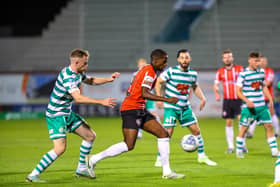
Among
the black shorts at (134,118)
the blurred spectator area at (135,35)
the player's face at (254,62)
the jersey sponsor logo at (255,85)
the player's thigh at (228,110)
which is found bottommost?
the player's thigh at (228,110)

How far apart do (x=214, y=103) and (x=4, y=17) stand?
16.7 m

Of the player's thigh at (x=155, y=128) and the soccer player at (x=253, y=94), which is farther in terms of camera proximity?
the soccer player at (x=253, y=94)

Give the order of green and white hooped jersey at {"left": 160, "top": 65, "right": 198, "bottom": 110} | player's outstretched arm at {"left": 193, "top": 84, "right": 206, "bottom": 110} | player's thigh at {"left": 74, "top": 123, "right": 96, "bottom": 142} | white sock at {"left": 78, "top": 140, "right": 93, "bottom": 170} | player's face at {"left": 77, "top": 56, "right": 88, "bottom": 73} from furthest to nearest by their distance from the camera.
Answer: player's outstretched arm at {"left": 193, "top": 84, "right": 206, "bottom": 110} → green and white hooped jersey at {"left": 160, "top": 65, "right": 198, "bottom": 110} → white sock at {"left": 78, "top": 140, "right": 93, "bottom": 170} → player's thigh at {"left": 74, "top": 123, "right": 96, "bottom": 142} → player's face at {"left": 77, "top": 56, "right": 88, "bottom": 73}

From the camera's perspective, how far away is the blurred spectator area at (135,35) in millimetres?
28531

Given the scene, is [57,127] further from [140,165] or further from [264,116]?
[264,116]

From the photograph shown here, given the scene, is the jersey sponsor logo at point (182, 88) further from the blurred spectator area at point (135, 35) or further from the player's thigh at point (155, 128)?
the blurred spectator area at point (135, 35)

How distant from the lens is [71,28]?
29.9m

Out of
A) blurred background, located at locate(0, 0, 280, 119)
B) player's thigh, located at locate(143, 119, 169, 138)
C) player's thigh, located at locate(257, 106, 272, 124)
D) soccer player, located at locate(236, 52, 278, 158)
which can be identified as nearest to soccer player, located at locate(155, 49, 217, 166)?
soccer player, located at locate(236, 52, 278, 158)

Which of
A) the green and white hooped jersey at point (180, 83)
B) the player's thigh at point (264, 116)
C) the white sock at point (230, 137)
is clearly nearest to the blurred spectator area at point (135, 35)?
the white sock at point (230, 137)

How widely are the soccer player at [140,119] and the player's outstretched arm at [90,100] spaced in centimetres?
70

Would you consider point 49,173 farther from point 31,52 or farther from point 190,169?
point 31,52

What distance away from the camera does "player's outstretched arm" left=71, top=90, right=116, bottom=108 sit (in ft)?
25.6

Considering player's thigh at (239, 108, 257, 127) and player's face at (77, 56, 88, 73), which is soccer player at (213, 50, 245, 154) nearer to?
player's thigh at (239, 108, 257, 127)

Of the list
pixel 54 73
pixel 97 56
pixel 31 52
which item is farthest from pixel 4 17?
pixel 54 73
